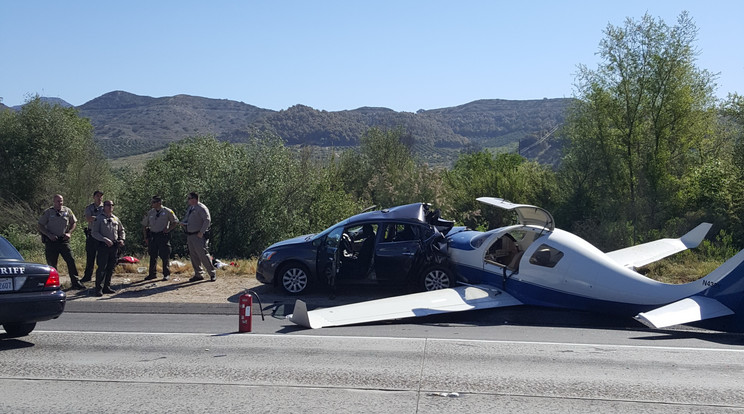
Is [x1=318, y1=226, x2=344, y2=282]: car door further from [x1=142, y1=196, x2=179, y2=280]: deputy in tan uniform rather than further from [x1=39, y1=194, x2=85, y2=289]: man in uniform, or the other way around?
[x1=39, y1=194, x2=85, y2=289]: man in uniform

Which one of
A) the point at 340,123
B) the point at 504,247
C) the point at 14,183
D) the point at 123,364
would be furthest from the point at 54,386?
the point at 340,123

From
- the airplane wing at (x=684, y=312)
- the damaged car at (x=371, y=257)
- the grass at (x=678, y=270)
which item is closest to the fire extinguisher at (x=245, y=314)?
the damaged car at (x=371, y=257)

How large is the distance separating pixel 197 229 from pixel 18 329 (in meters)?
5.49

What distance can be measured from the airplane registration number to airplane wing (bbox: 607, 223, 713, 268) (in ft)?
36.8

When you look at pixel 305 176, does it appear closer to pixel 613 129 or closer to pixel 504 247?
pixel 613 129

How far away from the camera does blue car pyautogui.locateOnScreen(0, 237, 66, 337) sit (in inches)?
334

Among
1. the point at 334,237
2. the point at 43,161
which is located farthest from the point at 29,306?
the point at 43,161

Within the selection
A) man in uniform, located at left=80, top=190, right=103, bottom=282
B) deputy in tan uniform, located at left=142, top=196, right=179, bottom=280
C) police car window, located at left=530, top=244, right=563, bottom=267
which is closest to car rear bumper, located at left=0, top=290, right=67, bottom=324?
man in uniform, located at left=80, top=190, right=103, bottom=282

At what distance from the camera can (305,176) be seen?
30.4m

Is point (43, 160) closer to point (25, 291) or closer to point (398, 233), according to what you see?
point (398, 233)

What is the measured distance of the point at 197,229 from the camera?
48.1 ft

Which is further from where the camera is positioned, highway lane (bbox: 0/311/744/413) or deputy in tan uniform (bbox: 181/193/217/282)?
deputy in tan uniform (bbox: 181/193/217/282)

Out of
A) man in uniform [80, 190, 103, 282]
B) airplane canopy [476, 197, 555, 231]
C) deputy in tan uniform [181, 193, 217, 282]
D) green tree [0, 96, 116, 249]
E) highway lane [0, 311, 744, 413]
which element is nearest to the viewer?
highway lane [0, 311, 744, 413]

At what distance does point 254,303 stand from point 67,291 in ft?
13.6
